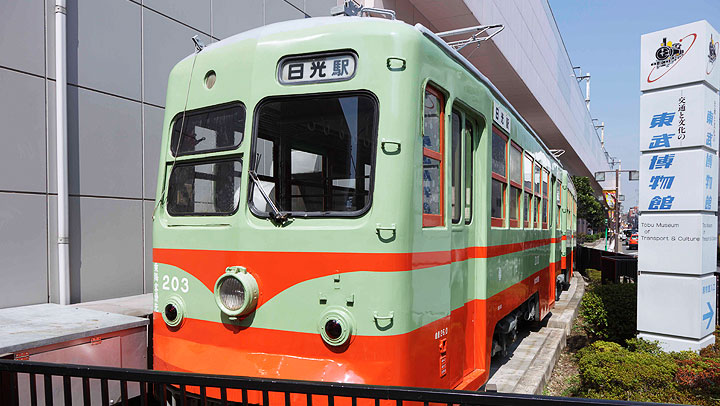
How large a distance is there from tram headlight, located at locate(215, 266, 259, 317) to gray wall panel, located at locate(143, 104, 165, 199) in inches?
175

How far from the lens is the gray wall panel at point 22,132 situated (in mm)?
5621

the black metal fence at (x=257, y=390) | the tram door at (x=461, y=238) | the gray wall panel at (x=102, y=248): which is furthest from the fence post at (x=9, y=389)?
the gray wall panel at (x=102, y=248)

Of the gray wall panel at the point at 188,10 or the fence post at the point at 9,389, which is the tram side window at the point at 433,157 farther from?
the gray wall panel at the point at 188,10

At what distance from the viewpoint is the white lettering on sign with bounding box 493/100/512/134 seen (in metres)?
5.00

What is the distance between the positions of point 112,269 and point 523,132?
18.1ft

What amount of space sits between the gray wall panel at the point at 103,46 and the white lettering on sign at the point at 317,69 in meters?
4.12

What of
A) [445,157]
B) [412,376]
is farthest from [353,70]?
[412,376]

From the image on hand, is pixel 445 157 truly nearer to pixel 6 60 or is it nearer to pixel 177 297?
pixel 177 297

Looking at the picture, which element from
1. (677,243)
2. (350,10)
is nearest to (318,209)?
(350,10)

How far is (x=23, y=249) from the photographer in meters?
5.78

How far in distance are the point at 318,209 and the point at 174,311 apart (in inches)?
54.1

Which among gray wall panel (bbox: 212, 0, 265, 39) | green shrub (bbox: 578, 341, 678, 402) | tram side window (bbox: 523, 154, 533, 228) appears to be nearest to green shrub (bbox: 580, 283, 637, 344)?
green shrub (bbox: 578, 341, 678, 402)

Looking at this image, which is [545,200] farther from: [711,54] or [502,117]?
[502,117]

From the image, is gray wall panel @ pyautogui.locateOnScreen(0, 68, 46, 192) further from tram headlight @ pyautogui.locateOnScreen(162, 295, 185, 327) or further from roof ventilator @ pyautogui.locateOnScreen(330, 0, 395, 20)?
roof ventilator @ pyautogui.locateOnScreen(330, 0, 395, 20)
